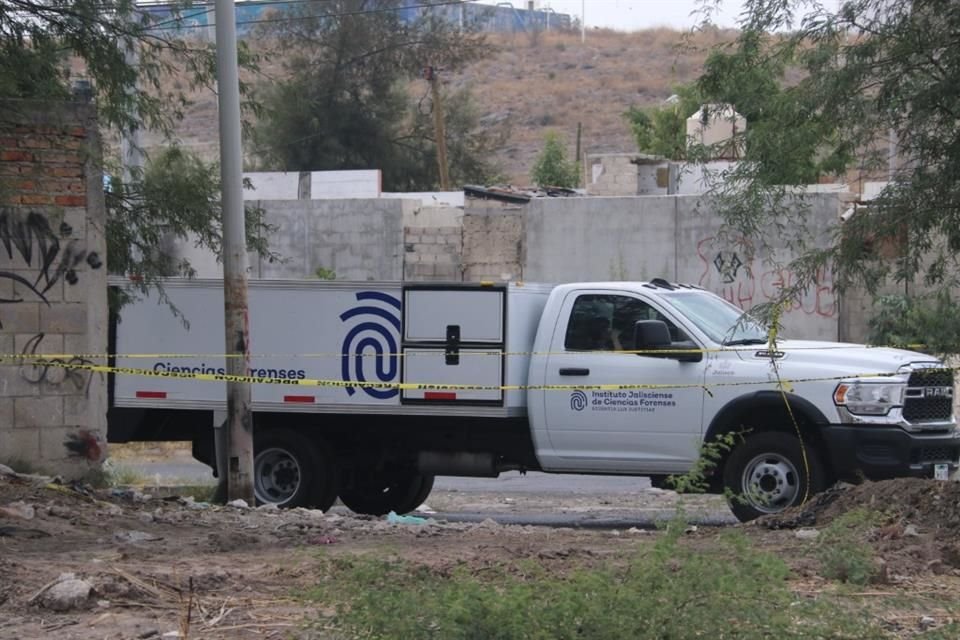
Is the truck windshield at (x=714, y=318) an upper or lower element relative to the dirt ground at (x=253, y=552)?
upper

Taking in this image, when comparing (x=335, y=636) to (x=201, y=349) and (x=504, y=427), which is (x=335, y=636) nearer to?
(x=504, y=427)

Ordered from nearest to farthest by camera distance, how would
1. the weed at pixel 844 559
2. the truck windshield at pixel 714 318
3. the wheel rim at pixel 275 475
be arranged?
the weed at pixel 844 559 → the truck windshield at pixel 714 318 → the wheel rim at pixel 275 475

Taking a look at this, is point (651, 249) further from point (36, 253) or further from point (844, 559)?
point (844, 559)

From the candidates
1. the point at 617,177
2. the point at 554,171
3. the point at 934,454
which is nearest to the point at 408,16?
the point at 554,171

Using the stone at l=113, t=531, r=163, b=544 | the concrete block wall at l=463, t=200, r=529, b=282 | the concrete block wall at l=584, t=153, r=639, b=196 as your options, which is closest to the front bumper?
the stone at l=113, t=531, r=163, b=544

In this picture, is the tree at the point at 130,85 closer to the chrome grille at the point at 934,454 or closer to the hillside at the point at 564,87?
the chrome grille at the point at 934,454

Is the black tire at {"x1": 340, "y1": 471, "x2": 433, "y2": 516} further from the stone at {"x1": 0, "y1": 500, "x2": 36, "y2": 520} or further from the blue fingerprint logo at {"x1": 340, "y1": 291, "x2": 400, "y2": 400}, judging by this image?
the stone at {"x1": 0, "y1": 500, "x2": 36, "y2": 520}

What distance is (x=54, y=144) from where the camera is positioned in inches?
395

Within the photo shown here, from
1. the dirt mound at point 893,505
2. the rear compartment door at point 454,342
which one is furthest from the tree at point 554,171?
the dirt mound at point 893,505

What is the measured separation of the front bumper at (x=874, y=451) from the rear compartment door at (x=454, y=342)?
292 cm

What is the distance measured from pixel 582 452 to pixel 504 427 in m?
0.78

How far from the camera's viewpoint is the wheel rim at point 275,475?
38.8 ft

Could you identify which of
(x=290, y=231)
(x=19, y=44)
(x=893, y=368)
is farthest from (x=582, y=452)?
(x=290, y=231)

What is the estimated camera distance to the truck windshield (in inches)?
441
